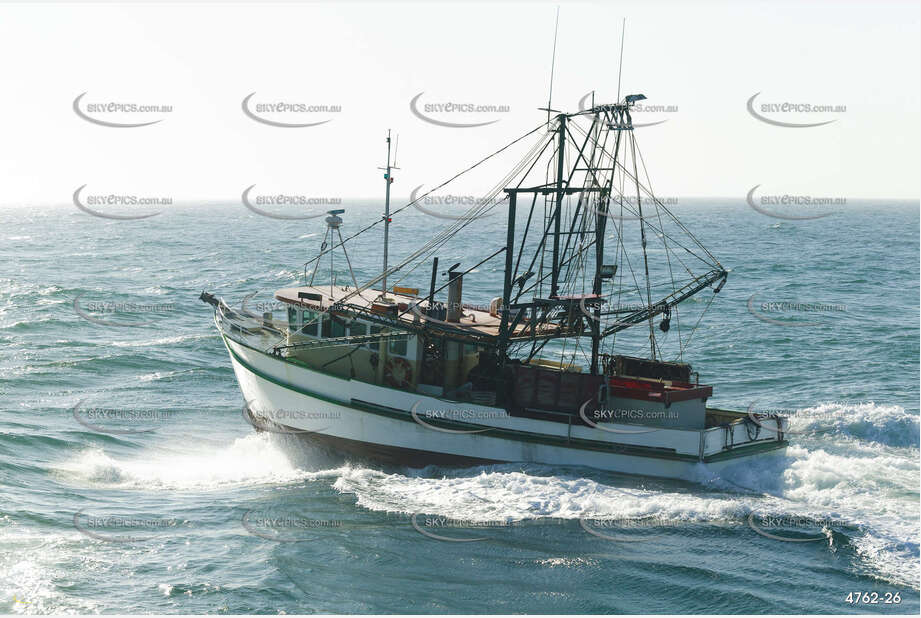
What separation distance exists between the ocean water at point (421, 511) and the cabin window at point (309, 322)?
10.1ft

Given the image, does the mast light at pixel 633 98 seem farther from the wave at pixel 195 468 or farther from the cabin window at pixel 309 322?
the wave at pixel 195 468

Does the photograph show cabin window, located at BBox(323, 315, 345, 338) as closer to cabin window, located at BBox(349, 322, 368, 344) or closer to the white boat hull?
cabin window, located at BBox(349, 322, 368, 344)

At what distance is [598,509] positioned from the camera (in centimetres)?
1831

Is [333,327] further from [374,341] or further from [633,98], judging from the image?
[633,98]

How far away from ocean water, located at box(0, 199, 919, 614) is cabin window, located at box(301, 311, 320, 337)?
10.1 ft

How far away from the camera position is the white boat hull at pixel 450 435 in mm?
19844

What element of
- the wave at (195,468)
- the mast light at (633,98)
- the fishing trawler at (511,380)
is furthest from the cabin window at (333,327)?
the mast light at (633,98)

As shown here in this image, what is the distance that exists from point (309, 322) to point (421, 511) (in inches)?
260

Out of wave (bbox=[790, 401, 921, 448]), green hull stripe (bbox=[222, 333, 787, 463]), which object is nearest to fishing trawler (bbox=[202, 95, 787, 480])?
green hull stripe (bbox=[222, 333, 787, 463])

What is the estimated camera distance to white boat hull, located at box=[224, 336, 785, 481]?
19844 millimetres

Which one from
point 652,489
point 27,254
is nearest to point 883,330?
point 652,489

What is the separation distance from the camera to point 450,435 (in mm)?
20688

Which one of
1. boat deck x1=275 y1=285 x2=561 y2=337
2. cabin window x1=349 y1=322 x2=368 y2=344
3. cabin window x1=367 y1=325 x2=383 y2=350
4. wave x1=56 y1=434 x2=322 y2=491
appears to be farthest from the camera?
cabin window x1=349 y1=322 x2=368 y2=344

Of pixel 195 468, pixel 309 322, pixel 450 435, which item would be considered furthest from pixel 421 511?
pixel 195 468
